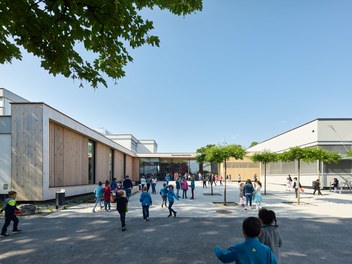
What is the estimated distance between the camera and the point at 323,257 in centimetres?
628

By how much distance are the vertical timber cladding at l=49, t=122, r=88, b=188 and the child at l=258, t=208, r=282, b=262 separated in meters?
15.8

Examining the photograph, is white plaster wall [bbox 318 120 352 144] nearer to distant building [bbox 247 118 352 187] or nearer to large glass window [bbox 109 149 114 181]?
distant building [bbox 247 118 352 187]

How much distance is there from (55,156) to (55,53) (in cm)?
1355

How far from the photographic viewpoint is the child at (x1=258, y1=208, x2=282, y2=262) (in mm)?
3602

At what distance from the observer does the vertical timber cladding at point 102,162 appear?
979 inches

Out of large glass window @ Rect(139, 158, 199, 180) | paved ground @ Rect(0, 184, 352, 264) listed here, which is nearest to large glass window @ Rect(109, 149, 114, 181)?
large glass window @ Rect(139, 158, 199, 180)

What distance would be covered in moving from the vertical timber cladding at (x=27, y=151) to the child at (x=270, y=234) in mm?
14556

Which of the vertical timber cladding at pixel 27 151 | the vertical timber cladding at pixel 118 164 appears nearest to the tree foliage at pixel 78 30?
the vertical timber cladding at pixel 27 151

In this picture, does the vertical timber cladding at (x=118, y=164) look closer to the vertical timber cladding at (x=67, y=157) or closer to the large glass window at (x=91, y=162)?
the large glass window at (x=91, y=162)

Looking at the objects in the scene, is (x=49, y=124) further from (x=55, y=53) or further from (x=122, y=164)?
(x=122, y=164)

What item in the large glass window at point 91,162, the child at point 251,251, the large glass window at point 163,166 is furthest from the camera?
the large glass window at point 163,166

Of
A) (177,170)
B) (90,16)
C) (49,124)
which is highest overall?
(90,16)

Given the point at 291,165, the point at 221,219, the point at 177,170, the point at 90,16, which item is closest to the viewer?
the point at 90,16

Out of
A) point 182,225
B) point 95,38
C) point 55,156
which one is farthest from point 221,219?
point 55,156
